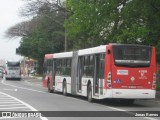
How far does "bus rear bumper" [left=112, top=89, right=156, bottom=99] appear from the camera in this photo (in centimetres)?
2231

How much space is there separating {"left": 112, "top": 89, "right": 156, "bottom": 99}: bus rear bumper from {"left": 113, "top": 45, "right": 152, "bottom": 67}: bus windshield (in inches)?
46.5

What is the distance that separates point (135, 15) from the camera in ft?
94.6

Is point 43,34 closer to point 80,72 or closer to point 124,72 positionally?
point 80,72

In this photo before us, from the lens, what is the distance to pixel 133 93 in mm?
22453

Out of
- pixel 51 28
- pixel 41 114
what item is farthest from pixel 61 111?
pixel 51 28

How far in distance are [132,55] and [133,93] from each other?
1.75m

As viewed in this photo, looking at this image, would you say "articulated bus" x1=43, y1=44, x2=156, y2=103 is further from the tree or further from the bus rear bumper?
the tree

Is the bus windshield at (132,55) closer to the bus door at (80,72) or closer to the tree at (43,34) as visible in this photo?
the bus door at (80,72)

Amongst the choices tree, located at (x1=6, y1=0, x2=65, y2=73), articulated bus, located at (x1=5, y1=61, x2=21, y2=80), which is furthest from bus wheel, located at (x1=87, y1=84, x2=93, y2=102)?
articulated bus, located at (x1=5, y1=61, x2=21, y2=80)

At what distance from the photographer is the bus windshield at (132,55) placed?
74.2 feet

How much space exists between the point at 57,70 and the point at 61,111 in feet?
47.1

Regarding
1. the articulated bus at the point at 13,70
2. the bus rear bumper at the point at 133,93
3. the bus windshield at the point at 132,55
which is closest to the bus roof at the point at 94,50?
the bus windshield at the point at 132,55

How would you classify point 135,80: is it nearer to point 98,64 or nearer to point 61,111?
point 98,64

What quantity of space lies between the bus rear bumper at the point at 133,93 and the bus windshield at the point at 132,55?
118cm
